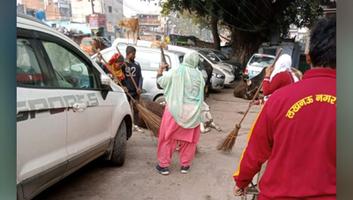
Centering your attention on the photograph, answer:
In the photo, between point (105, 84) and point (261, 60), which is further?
point (261, 60)

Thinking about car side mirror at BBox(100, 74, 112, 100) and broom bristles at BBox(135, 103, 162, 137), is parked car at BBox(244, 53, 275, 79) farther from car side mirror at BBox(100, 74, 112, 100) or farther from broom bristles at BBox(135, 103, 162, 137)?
car side mirror at BBox(100, 74, 112, 100)

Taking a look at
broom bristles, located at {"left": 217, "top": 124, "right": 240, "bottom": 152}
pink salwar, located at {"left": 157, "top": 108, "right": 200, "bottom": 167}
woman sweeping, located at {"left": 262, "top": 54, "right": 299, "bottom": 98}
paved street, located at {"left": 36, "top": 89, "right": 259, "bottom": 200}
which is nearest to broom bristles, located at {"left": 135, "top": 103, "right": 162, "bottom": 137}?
paved street, located at {"left": 36, "top": 89, "right": 259, "bottom": 200}

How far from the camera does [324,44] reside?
5.68 feet

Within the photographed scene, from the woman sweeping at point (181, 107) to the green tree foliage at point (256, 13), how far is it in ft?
56.9

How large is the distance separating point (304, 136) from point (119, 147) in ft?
13.5

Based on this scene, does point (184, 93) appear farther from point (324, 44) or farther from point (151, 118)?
point (324, 44)

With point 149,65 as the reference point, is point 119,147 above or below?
below

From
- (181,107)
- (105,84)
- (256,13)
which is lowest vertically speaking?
(181,107)

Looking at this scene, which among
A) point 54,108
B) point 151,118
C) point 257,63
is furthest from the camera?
point 257,63

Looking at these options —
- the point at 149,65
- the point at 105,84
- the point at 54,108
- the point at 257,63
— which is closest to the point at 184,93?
the point at 105,84

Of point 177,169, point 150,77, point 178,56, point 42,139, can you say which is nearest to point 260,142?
point 42,139

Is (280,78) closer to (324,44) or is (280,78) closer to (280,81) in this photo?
(280,81)

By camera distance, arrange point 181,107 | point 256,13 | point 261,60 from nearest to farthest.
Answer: point 181,107 → point 261,60 → point 256,13
